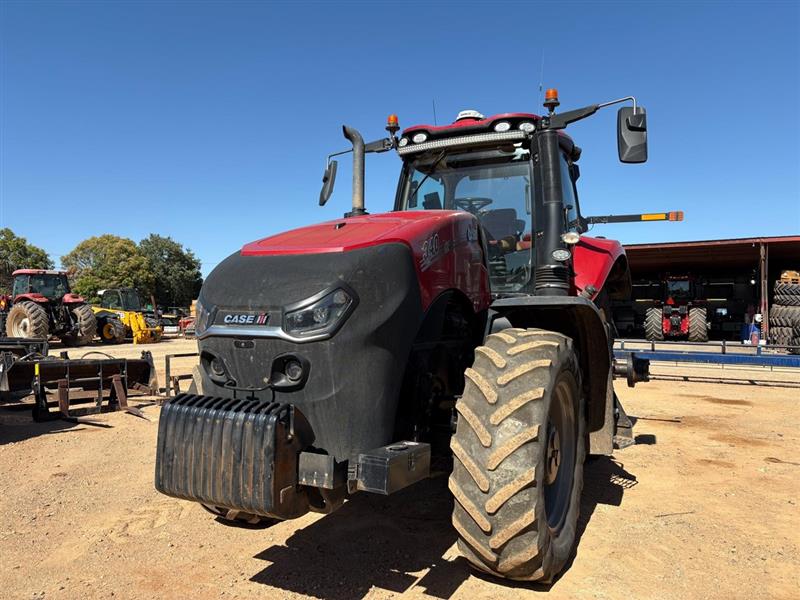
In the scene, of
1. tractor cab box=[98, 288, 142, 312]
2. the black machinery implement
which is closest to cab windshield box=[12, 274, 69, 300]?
tractor cab box=[98, 288, 142, 312]

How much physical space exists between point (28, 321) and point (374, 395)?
60.0ft

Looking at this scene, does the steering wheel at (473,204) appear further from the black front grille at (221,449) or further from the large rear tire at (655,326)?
the large rear tire at (655,326)

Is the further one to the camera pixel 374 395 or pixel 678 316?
pixel 678 316

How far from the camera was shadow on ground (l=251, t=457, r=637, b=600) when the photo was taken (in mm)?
3084

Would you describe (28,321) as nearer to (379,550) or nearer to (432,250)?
(379,550)

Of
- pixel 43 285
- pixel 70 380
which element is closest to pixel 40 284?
pixel 43 285

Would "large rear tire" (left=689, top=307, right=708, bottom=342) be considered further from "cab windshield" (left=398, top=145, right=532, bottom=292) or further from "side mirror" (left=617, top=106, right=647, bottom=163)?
"side mirror" (left=617, top=106, right=647, bottom=163)

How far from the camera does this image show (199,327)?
299cm

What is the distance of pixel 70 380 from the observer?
26.4 ft

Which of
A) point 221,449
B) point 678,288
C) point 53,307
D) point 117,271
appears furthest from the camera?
point 117,271

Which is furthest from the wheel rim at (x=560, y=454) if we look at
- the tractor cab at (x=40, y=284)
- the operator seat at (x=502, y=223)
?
the tractor cab at (x=40, y=284)

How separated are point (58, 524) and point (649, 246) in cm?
2047

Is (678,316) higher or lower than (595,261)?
lower

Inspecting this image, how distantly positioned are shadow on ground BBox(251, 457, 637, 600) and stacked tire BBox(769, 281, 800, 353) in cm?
1688
